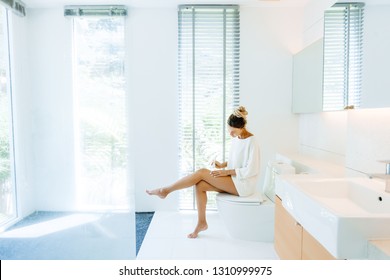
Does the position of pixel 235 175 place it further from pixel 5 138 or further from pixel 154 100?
pixel 5 138

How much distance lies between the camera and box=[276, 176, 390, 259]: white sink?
882 mm

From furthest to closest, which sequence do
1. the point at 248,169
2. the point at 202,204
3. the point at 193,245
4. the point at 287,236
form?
the point at 202,204, the point at 248,169, the point at 193,245, the point at 287,236

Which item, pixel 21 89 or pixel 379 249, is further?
pixel 21 89

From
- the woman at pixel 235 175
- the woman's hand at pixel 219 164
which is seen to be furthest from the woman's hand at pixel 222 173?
the woman's hand at pixel 219 164

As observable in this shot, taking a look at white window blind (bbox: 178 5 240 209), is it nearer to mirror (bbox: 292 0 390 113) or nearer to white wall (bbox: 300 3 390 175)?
white wall (bbox: 300 3 390 175)

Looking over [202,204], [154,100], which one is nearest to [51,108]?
[154,100]

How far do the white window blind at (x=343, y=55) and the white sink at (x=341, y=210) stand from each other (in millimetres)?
587

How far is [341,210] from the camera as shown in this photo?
1.25 m

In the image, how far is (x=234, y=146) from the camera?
2.47 meters

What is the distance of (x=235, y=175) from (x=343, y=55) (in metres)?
1.18

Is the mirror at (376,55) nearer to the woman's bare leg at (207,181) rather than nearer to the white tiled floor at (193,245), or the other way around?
the woman's bare leg at (207,181)

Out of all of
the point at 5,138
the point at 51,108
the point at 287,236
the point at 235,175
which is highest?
the point at 51,108

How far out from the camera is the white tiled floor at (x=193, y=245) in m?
2.03
